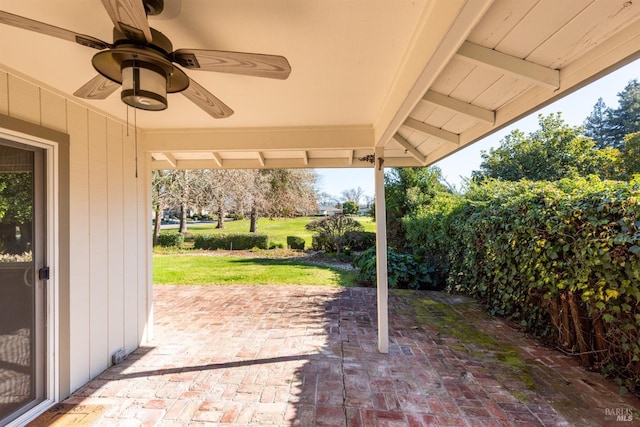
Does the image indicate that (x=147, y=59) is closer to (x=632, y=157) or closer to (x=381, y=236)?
(x=381, y=236)

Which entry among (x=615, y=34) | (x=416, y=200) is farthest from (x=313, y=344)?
(x=416, y=200)

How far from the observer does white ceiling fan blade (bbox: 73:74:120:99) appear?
155 centimetres

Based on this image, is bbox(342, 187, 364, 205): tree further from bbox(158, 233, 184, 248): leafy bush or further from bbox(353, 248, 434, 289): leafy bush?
bbox(353, 248, 434, 289): leafy bush

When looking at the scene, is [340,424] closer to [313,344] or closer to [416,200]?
[313,344]

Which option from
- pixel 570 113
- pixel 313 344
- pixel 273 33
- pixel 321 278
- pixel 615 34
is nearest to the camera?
pixel 615 34

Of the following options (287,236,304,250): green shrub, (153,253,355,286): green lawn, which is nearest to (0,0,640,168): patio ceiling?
Result: (153,253,355,286): green lawn

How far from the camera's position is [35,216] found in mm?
2201

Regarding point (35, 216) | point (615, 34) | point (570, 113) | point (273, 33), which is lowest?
point (35, 216)

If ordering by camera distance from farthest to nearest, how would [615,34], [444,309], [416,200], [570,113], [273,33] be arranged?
[570,113] → [416,200] → [444,309] → [273,33] → [615,34]

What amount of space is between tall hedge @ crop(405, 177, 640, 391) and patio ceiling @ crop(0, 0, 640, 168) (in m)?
1.14

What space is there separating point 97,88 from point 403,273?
5708mm

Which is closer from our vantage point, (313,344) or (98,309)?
(98,309)

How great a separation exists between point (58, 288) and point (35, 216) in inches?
23.4

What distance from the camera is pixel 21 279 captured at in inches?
83.3
